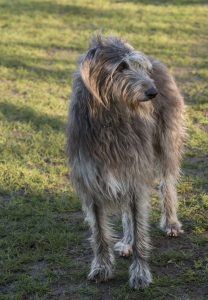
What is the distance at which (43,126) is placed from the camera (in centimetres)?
839

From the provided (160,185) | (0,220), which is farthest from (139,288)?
(0,220)

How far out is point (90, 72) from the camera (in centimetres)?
410

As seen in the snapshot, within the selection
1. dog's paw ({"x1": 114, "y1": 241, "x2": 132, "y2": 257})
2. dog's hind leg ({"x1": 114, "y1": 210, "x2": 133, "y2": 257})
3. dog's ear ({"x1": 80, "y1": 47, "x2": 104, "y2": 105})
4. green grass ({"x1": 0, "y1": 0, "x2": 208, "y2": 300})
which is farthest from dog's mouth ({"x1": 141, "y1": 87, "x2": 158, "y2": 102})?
dog's paw ({"x1": 114, "y1": 241, "x2": 132, "y2": 257})

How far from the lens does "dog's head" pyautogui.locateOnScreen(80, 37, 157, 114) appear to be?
4.07m

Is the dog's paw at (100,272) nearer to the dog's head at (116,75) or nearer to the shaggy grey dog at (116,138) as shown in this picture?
the shaggy grey dog at (116,138)

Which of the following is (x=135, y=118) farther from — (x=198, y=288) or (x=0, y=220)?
(x=0, y=220)

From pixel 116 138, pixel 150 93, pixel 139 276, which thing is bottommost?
pixel 139 276

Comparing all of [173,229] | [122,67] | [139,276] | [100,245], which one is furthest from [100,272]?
[122,67]

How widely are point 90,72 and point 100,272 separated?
1745mm

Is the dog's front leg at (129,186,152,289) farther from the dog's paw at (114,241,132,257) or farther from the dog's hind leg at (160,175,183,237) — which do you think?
the dog's hind leg at (160,175,183,237)

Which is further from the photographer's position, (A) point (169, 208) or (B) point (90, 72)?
(A) point (169, 208)

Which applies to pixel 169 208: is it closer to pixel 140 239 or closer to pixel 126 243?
pixel 126 243

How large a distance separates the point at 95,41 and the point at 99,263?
188 centimetres

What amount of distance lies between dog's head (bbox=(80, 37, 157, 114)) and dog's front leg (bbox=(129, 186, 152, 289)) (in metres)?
0.94
